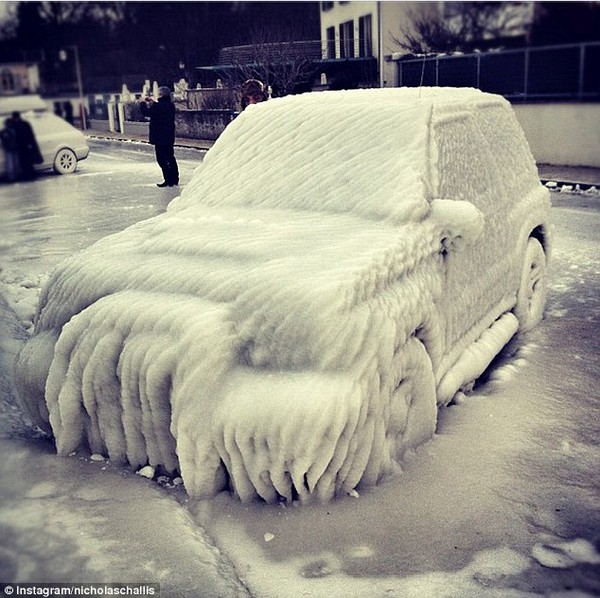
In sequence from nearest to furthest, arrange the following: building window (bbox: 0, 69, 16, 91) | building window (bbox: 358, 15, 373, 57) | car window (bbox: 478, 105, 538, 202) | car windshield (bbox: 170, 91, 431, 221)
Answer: building window (bbox: 0, 69, 16, 91), car windshield (bbox: 170, 91, 431, 221), car window (bbox: 478, 105, 538, 202), building window (bbox: 358, 15, 373, 57)

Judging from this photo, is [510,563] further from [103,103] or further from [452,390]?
[103,103]

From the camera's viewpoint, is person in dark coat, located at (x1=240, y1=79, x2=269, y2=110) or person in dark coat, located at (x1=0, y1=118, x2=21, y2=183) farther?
person in dark coat, located at (x1=240, y1=79, x2=269, y2=110)

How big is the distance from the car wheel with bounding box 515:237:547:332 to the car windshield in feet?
4.79

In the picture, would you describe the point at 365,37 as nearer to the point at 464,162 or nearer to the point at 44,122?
the point at 464,162

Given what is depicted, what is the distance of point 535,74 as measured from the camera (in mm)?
14797

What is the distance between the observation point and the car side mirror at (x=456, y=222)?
9.96 feet

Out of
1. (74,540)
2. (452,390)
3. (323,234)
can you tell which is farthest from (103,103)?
(452,390)

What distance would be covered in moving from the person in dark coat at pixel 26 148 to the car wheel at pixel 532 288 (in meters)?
3.70

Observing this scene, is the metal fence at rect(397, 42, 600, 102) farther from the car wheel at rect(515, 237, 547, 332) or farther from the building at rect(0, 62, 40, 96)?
the building at rect(0, 62, 40, 96)

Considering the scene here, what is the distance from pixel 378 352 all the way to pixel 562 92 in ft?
44.8

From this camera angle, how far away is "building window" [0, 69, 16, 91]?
3.43 feet

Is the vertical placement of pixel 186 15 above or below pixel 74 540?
above

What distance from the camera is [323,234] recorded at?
9.76ft

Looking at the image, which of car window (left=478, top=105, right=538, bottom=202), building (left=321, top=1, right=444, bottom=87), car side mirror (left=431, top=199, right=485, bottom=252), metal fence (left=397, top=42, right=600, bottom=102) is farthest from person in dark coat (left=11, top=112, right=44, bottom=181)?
metal fence (left=397, top=42, right=600, bottom=102)
